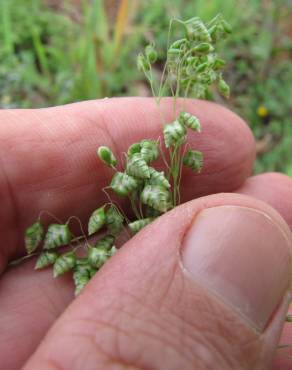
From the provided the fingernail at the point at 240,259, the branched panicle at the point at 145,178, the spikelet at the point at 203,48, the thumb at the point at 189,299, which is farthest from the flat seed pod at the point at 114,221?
the spikelet at the point at 203,48

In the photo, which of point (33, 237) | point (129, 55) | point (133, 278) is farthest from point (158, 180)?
point (129, 55)

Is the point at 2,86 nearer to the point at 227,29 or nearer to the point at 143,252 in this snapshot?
the point at 227,29

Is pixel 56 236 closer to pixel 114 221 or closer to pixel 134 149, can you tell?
pixel 114 221

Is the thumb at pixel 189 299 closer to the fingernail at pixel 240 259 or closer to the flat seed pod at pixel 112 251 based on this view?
the fingernail at pixel 240 259

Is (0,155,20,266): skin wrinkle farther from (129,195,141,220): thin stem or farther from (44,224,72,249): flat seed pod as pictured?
(129,195,141,220): thin stem

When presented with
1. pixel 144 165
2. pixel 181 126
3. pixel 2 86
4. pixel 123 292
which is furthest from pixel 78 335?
pixel 2 86
